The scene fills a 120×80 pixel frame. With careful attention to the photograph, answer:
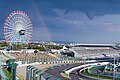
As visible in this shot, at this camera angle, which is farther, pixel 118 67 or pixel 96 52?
pixel 96 52

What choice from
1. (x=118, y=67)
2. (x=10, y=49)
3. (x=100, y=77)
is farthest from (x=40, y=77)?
(x=10, y=49)

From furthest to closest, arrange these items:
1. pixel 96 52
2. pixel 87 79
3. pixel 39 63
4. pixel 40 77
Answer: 1. pixel 96 52
2. pixel 39 63
3. pixel 87 79
4. pixel 40 77

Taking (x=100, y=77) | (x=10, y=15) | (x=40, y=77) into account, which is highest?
(x=10, y=15)

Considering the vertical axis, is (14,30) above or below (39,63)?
above

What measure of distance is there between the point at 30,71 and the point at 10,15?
→ 41.4 metres

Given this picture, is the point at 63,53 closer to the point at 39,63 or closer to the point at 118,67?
the point at 39,63

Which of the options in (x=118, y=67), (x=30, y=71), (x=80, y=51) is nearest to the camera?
(x=30, y=71)

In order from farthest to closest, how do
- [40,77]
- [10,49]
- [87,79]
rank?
[10,49] → [87,79] → [40,77]

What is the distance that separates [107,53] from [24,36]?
38.6 meters

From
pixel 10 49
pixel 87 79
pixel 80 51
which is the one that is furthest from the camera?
pixel 80 51

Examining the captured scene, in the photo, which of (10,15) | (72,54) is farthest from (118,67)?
(72,54)

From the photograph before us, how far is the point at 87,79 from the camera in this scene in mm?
33531

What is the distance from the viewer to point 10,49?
6850 cm

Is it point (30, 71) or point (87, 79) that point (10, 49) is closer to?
point (87, 79)
